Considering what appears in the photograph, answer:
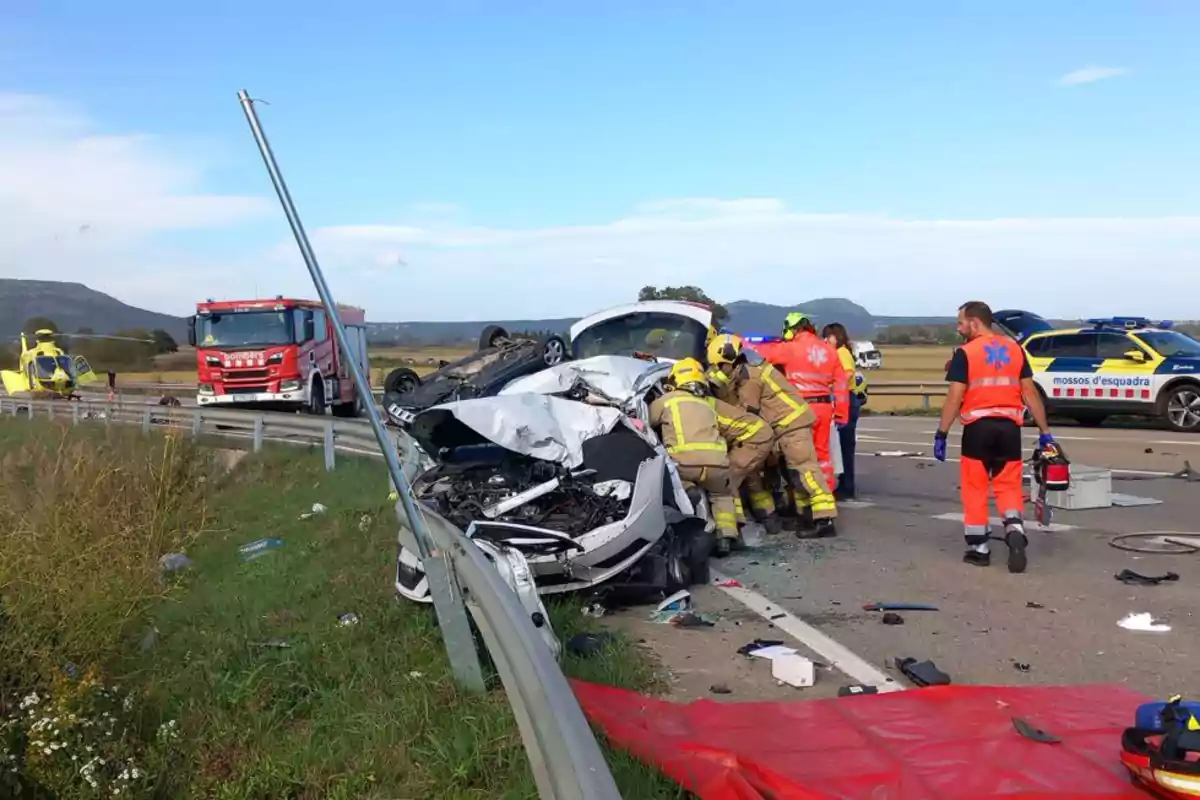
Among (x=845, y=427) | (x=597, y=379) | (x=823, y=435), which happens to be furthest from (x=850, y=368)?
(x=597, y=379)

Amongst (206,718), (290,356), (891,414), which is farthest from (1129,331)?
(206,718)

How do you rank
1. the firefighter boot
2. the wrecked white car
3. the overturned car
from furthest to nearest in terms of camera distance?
the overturned car, the firefighter boot, the wrecked white car

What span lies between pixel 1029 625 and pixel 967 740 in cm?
211

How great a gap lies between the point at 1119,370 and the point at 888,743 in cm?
1568

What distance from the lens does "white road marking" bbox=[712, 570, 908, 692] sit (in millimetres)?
Answer: 4985

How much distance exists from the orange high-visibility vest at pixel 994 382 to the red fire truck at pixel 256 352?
53.2ft

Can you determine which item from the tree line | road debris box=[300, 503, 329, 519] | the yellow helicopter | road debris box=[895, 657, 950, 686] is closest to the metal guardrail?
road debris box=[895, 657, 950, 686]

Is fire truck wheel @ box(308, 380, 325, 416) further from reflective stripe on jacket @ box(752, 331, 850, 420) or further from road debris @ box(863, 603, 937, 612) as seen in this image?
road debris @ box(863, 603, 937, 612)

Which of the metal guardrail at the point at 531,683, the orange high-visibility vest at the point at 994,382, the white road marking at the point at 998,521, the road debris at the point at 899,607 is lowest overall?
the white road marking at the point at 998,521

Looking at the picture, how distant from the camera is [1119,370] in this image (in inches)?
699

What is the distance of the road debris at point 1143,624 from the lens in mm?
5742

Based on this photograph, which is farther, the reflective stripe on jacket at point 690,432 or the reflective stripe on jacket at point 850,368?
the reflective stripe on jacket at point 850,368

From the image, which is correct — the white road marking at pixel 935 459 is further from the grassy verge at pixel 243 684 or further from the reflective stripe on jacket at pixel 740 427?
the grassy verge at pixel 243 684

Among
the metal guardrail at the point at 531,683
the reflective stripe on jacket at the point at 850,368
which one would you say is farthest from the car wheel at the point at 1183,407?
the metal guardrail at the point at 531,683
